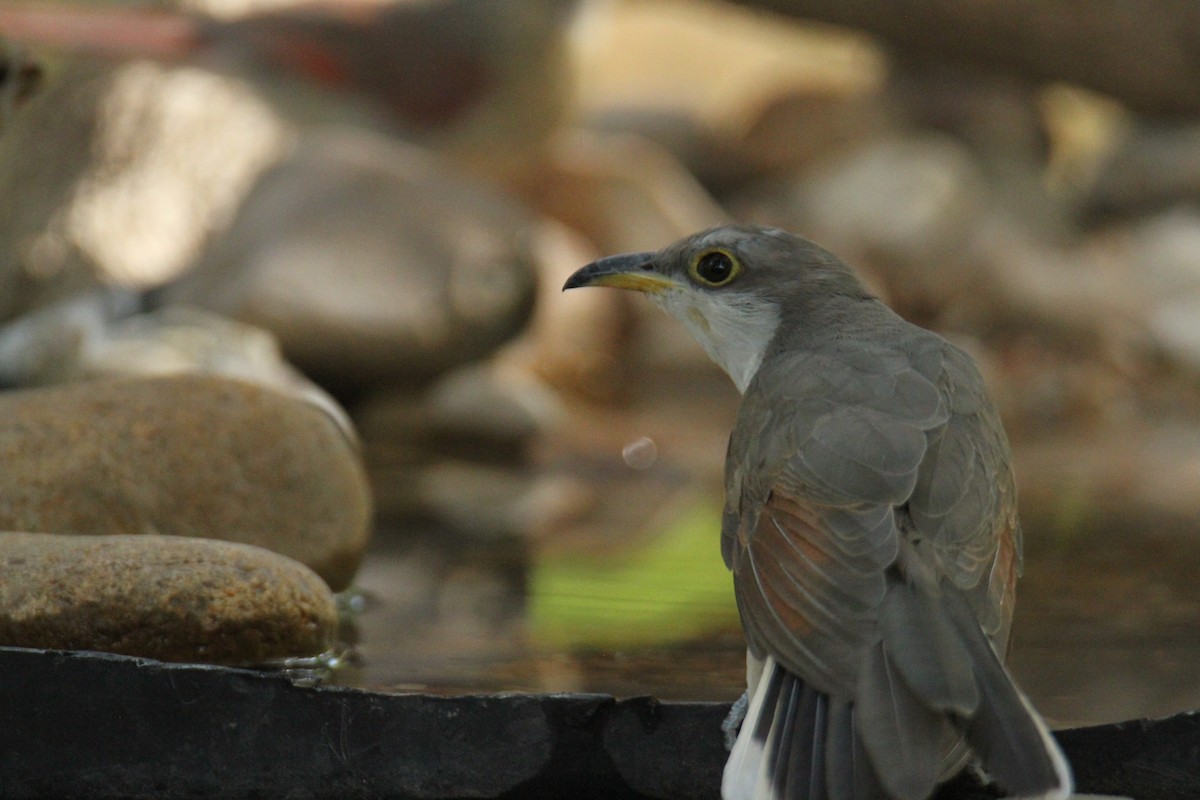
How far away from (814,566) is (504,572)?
2.15m

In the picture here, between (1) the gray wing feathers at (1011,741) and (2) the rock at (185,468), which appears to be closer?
(1) the gray wing feathers at (1011,741)

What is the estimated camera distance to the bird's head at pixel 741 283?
3.61 m

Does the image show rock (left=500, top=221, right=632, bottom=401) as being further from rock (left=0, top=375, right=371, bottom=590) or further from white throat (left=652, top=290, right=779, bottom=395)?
white throat (left=652, top=290, right=779, bottom=395)

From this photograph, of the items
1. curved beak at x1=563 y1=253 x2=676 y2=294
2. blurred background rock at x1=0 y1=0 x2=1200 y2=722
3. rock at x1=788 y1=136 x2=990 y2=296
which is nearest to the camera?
curved beak at x1=563 y1=253 x2=676 y2=294

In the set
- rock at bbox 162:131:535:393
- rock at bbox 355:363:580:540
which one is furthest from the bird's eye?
rock at bbox 162:131:535:393

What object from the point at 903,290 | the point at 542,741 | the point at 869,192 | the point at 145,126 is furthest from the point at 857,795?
the point at 869,192

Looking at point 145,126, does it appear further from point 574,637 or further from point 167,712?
point 167,712

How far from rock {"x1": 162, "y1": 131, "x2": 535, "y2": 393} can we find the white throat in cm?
345

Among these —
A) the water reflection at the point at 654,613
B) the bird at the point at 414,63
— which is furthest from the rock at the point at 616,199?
the water reflection at the point at 654,613

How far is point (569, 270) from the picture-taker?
9.40m

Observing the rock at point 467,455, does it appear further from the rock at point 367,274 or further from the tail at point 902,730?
the tail at point 902,730

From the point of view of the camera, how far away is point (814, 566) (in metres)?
2.87

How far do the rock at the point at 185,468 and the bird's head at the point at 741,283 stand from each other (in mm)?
1076

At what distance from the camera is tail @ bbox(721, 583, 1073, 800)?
2561 mm
